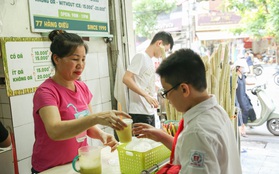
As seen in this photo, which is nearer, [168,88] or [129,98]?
[168,88]

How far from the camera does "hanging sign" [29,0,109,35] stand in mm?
2365

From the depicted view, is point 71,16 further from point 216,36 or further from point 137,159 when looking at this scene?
point 216,36

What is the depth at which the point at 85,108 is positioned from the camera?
172 cm

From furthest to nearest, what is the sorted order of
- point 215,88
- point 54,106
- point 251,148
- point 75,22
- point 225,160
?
point 251,148, point 75,22, point 215,88, point 54,106, point 225,160

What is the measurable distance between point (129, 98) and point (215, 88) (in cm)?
115

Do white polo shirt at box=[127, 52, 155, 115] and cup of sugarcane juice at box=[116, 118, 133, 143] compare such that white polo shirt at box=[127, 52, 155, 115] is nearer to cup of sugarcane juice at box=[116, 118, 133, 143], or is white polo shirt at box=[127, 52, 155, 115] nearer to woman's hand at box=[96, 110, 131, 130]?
cup of sugarcane juice at box=[116, 118, 133, 143]

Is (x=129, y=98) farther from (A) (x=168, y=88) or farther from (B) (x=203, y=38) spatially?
(A) (x=168, y=88)

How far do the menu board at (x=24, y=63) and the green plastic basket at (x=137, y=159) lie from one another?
120 centimetres

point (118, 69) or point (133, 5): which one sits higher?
point (133, 5)

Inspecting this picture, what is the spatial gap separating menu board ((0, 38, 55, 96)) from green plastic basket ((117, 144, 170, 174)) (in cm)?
120

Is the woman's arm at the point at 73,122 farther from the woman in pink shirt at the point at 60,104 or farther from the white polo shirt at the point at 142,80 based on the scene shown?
the white polo shirt at the point at 142,80

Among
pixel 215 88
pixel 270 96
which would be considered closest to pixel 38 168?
pixel 215 88

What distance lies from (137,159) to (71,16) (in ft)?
6.02

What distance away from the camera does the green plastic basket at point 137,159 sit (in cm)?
138
